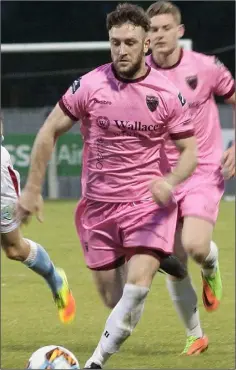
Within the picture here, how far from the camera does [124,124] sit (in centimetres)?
651

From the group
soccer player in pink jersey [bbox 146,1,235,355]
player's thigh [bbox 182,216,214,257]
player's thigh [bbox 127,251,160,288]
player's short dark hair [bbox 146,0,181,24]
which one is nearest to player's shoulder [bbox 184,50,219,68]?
soccer player in pink jersey [bbox 146,1,235,355]

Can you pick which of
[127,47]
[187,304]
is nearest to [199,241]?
[187,304]

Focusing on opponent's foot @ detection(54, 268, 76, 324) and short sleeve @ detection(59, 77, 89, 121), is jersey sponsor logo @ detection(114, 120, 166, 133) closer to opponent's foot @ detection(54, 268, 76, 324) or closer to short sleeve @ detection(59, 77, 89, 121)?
short sleeve @ detection(59, 77, 89, 121)

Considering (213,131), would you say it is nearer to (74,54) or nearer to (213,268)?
(213,268)

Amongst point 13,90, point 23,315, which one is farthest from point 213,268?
point 13,90

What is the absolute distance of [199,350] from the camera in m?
7.51

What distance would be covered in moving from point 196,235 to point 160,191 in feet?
4.33

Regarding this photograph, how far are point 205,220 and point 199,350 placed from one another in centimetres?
83

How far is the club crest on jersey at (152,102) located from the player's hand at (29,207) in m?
0.81

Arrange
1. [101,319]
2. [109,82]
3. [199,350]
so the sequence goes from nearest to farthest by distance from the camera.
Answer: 1. [109,82]
2. [199,350]
3. [101,319]

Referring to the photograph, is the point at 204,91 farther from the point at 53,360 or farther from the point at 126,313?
the point at 53,360

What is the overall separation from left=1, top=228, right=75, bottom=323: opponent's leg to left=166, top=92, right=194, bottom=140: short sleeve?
6.28 feet

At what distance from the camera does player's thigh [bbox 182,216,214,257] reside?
7355 mm

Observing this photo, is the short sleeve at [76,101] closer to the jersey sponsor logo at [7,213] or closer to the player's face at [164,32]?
the player's face at [164,32]
